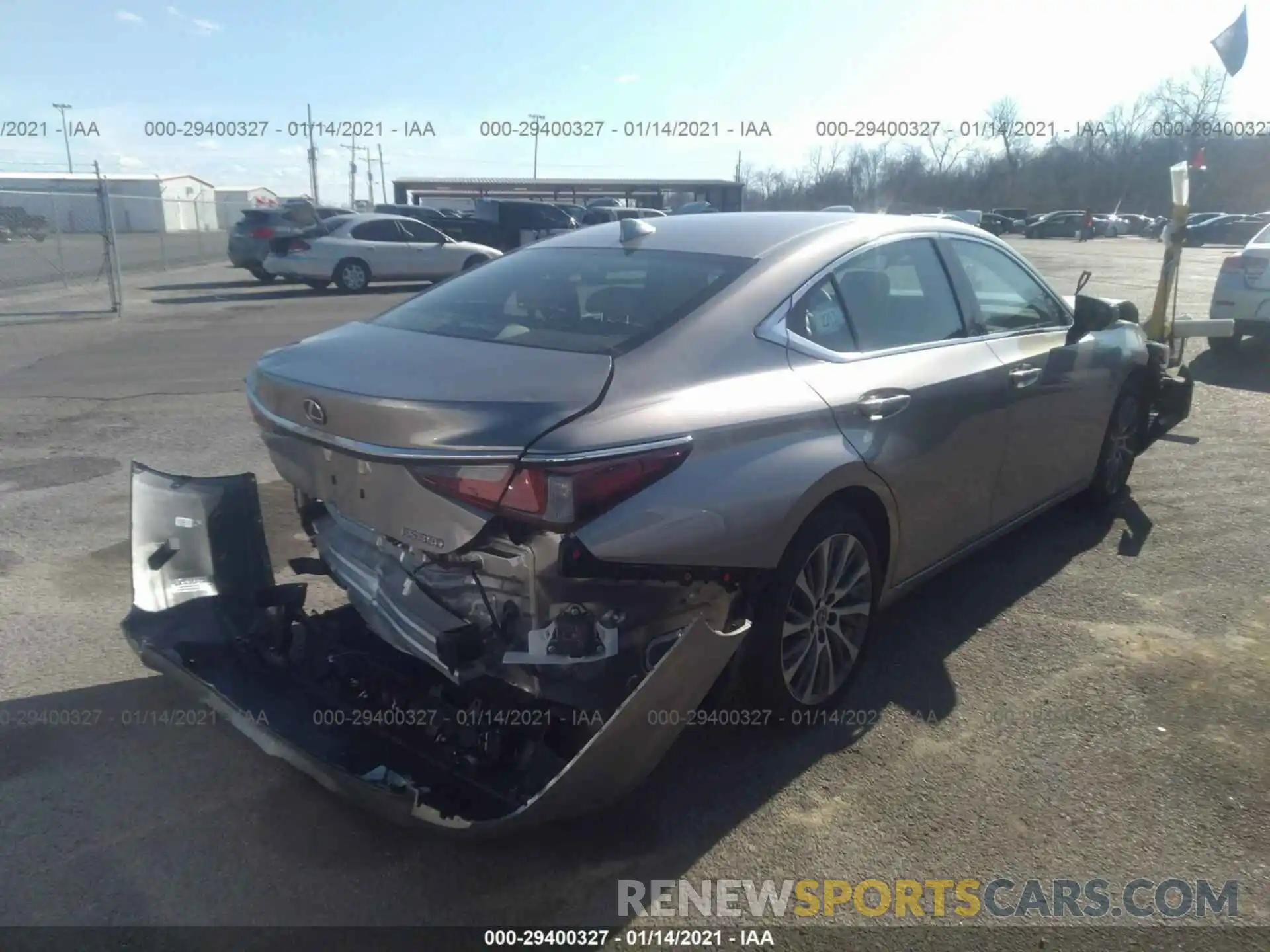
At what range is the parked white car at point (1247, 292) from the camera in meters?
10.3

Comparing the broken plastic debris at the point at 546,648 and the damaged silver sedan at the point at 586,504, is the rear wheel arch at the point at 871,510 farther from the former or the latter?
the broken plastic debris at the point at 546,648

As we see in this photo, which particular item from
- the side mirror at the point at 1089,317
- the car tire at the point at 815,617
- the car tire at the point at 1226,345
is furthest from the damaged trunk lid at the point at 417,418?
the car tire at the point at 1226,345

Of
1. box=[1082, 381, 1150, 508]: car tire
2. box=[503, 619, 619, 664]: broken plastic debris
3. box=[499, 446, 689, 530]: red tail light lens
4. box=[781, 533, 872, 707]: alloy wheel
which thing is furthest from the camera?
box=[1082, 381, 1150, 508]: car tire

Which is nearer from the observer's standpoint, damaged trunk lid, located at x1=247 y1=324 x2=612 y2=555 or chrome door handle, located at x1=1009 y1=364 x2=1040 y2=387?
damaged trunk lid, located at x1=247 y1=324 x2=612 y2=555

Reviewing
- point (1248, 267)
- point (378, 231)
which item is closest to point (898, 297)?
point (1248, 267)

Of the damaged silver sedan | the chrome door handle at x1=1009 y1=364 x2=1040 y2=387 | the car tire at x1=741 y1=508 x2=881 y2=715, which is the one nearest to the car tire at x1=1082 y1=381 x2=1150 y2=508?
the chrome door handle at x1=1009 y1=364 x2=1040 y2=387

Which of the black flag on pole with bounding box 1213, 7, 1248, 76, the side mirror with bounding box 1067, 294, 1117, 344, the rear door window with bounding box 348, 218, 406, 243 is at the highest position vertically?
the black flag on pole with bounding box 1213, 7, 1248, 76

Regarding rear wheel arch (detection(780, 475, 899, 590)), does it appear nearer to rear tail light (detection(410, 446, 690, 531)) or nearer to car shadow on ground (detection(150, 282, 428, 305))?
rear tail light (detection(410, 446, 690, 531))

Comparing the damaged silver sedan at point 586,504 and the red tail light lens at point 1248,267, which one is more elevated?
the red tail light lens at point 1248,267

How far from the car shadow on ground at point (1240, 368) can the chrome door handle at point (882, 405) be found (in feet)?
24.9

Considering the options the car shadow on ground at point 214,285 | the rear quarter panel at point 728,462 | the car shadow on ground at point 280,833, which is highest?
the rear quarter panel at point 728,462

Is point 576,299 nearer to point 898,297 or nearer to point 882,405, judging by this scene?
point 882,405

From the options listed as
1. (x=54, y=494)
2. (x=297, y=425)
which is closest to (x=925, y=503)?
(x=297, y=425)

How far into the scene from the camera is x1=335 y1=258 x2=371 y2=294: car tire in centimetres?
1981
